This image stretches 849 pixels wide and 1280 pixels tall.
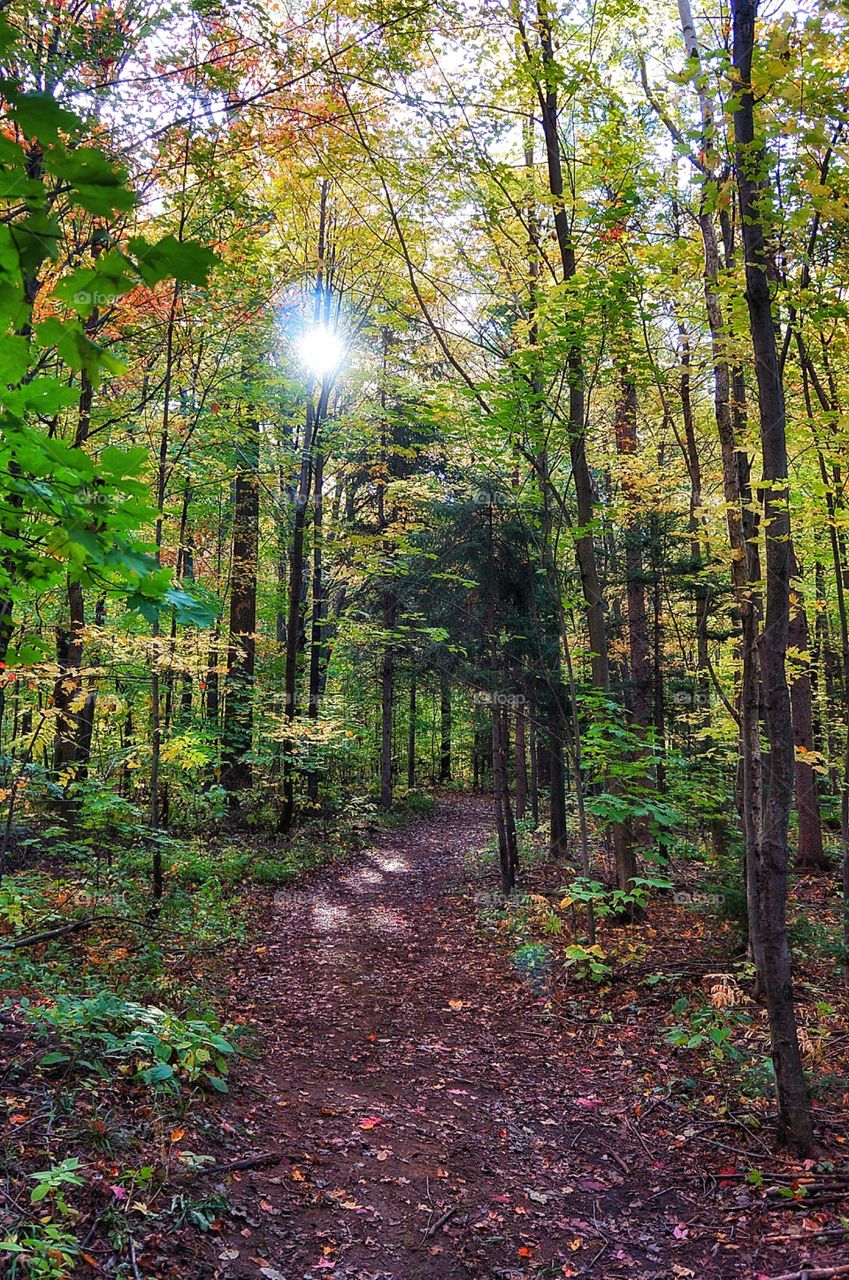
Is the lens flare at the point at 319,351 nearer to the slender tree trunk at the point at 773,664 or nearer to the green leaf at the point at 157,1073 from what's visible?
the slender tree trunk at the point at 773,664

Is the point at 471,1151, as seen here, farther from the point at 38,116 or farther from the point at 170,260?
the point at 38,116

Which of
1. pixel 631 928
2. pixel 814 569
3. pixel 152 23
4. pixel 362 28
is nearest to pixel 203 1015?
pixel 631 928

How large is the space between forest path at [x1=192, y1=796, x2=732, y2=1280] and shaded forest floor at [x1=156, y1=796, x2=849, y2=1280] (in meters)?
0.01

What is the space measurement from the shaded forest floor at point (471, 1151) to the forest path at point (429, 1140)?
0.04 feet

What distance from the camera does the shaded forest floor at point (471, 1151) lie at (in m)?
3.51

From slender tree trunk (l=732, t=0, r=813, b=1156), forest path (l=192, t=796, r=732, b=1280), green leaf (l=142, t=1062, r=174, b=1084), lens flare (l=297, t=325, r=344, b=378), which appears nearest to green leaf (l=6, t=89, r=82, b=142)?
slender tree trunk (l=732, t=0, r=813, b=1156)

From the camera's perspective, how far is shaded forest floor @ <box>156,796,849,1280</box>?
11.5 ft

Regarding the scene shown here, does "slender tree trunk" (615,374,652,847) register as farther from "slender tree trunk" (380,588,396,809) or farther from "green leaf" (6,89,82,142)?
"green leaf" (6,89,82,142)

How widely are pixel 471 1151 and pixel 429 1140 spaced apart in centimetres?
29

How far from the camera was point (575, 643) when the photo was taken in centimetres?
1661

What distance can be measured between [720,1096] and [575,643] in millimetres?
12207

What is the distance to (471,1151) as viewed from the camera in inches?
179

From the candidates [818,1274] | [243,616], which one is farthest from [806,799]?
[243,616]

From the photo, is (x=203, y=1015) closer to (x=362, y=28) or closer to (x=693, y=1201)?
(x=693, y=1201)
